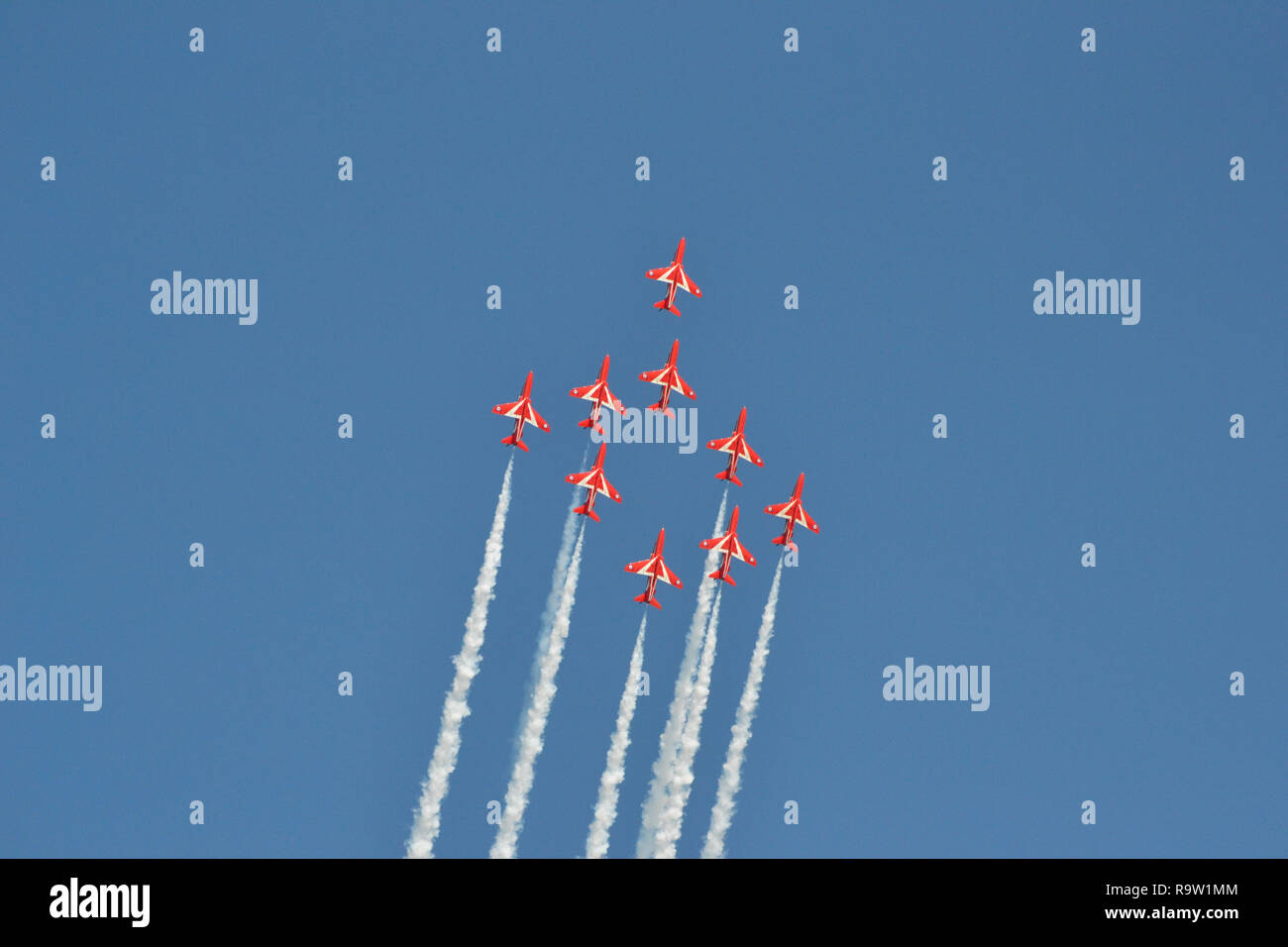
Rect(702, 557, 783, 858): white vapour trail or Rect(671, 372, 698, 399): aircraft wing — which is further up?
Rect(671, 372, 698, 399): aircraft wing

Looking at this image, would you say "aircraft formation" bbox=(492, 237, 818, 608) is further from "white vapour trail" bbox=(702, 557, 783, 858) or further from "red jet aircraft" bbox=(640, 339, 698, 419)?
"white vapour trail" bbox=(702, 557, 783, 858)

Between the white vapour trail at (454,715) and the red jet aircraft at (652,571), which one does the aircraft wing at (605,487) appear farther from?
the white vapour trail at (454,715)

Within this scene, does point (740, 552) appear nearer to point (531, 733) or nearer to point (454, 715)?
point (531, 733)

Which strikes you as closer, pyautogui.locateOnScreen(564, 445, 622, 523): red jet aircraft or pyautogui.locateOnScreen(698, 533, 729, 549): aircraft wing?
pyautogui.locateOnScreen(564, 445, 622, 523): red jet aircraft

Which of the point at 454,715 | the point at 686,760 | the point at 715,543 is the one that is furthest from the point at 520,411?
the point at 686,760

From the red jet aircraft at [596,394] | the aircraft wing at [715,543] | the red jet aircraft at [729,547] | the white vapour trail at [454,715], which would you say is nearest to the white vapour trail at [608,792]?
the red jet aircraft at [729,547]

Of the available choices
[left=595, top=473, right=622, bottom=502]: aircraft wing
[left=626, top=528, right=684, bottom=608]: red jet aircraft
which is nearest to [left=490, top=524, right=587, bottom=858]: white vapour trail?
[left=626, top=528, right=684, bottom=608]: red jet aircraft

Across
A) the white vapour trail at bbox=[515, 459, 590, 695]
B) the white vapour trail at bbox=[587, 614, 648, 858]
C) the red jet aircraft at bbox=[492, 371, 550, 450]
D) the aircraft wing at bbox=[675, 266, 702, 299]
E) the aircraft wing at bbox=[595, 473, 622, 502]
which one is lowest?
the white vapour trail at bbox=[587, 614, 648, 858]
